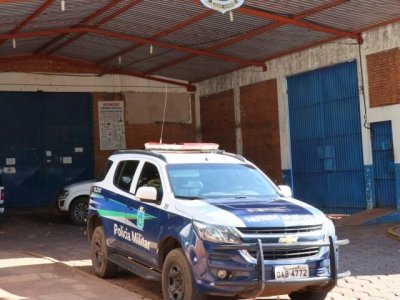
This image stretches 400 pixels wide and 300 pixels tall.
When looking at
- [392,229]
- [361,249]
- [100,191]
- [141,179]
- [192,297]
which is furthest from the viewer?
[392,229]

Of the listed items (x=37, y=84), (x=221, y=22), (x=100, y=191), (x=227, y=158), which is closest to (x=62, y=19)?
(x=221, y=22)

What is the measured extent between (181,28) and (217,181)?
1007 centimetres

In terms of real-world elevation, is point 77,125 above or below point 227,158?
above

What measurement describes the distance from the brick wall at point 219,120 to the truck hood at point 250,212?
610 inches

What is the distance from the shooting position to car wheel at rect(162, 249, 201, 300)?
6.92m

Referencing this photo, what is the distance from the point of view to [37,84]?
23234 mm

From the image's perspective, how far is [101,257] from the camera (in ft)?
31.7

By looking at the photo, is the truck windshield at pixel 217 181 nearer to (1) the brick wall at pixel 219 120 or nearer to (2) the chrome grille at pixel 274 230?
(2) the chrome grille at pixel 274 230

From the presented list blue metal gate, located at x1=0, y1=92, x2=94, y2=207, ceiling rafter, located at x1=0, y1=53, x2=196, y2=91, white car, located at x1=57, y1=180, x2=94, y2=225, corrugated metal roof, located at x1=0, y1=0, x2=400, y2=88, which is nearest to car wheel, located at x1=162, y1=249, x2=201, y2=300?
corrugated metal roof, located at x1=0, y1=0, x2=400, y2=88

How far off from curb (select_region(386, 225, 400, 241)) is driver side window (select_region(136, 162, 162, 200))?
7013mm

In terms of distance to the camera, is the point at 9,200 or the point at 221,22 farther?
the point at 9,200

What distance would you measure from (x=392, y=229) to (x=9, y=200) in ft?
46.6

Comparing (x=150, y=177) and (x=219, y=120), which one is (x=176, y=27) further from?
(x=150, y=177)

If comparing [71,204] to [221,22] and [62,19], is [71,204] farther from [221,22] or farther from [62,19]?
[221,22]
